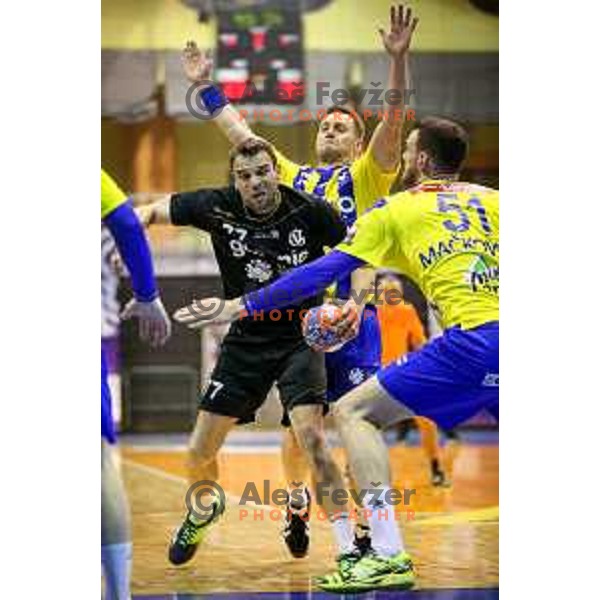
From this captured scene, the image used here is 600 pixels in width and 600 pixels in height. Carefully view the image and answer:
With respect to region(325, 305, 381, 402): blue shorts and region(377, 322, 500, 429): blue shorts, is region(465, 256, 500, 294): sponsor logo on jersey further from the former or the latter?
region(325, 305, 381, 402): blue shorts

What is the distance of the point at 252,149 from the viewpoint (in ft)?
18.0

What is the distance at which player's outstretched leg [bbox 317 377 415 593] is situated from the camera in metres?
5.44

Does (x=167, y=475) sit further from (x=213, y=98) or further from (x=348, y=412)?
(x=213, y=98)

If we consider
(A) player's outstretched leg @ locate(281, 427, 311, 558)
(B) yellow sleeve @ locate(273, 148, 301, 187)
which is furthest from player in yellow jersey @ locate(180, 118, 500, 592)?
(B) yellow sleeve @ locate(273, 148, 301, 187)

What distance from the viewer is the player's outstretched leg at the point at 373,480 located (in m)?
5.44

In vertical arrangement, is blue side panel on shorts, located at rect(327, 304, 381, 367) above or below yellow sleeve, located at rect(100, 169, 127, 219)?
below

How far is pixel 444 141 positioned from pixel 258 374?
91cm

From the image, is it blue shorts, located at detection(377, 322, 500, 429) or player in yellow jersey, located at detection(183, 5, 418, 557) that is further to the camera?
player in yellow jersey, located at detection(183, 5, 418, 557)

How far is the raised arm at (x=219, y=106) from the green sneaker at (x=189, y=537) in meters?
1.10

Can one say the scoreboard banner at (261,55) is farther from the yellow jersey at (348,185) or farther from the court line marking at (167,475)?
the court line marking at (167,475)

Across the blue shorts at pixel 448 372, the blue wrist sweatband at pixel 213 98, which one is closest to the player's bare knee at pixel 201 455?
the blue shorts at pixel 448 372

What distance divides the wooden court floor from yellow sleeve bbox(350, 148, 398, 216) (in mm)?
783
